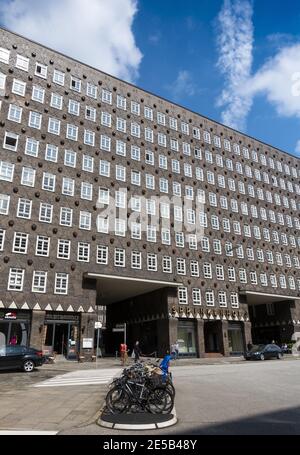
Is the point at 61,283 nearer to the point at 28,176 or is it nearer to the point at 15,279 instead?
the point at 15,279

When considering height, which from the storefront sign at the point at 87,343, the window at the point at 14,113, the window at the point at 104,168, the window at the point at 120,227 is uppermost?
the window at the point at 14,113

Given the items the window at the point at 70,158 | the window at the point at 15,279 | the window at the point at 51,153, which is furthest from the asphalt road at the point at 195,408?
the window at the point at 70,158

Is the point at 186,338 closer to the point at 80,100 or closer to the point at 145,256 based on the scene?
the point at 145,256

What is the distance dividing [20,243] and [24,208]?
11.7 ft

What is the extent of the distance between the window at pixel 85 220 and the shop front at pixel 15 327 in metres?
10.3

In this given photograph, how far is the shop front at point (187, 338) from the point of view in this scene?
4109cm

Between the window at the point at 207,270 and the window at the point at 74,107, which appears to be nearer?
the window at the point at 74,107

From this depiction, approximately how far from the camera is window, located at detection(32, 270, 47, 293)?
33369 mm

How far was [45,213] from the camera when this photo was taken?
3625cm

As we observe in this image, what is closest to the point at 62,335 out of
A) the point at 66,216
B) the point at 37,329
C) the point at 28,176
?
the point at 37,329

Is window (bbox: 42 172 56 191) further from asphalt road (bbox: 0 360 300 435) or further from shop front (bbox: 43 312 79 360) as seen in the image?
asphalt road (bbox: 0 360 300 435)

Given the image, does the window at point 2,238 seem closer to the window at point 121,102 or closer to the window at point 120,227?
the window at point 120,227
